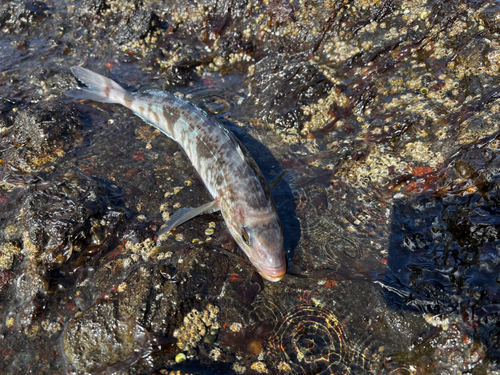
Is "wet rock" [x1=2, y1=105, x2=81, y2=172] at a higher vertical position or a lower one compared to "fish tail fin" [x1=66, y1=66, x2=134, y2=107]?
lower

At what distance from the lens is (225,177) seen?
12.7 ft

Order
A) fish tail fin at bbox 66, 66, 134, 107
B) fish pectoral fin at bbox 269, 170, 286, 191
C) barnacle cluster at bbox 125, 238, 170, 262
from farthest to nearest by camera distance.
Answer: fish tail fin at bbox 66, 66, 134, 107
fish pectoral fin at bbox 269, 170, 286, 191
barnacle cluster at bbox 125, 238, 170, 262

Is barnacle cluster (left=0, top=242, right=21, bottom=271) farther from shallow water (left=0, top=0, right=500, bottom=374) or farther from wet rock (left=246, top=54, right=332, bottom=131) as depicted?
wet rock (left=246, top=54, right=332, bottom=131)

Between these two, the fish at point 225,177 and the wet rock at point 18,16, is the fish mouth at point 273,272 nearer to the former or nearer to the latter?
the fish at point 225,177

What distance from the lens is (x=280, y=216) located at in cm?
389

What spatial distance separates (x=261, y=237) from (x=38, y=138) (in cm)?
372

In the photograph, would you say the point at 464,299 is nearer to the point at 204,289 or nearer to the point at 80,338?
the point at 204,289

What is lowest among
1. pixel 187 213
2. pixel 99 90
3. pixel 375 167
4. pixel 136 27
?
pixel 187 213

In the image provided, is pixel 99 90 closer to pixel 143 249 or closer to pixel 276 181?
pixel 143 249

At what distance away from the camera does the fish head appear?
3.16m

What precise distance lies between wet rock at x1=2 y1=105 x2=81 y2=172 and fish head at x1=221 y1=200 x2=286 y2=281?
9.80ft

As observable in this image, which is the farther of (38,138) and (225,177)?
(38,138)

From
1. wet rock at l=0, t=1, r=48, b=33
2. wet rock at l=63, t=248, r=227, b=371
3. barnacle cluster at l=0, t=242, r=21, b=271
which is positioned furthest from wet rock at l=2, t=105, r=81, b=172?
wet rock at l=0, t=1, r=48, b=33

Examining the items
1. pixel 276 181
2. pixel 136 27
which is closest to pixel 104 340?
pixel 276 181
